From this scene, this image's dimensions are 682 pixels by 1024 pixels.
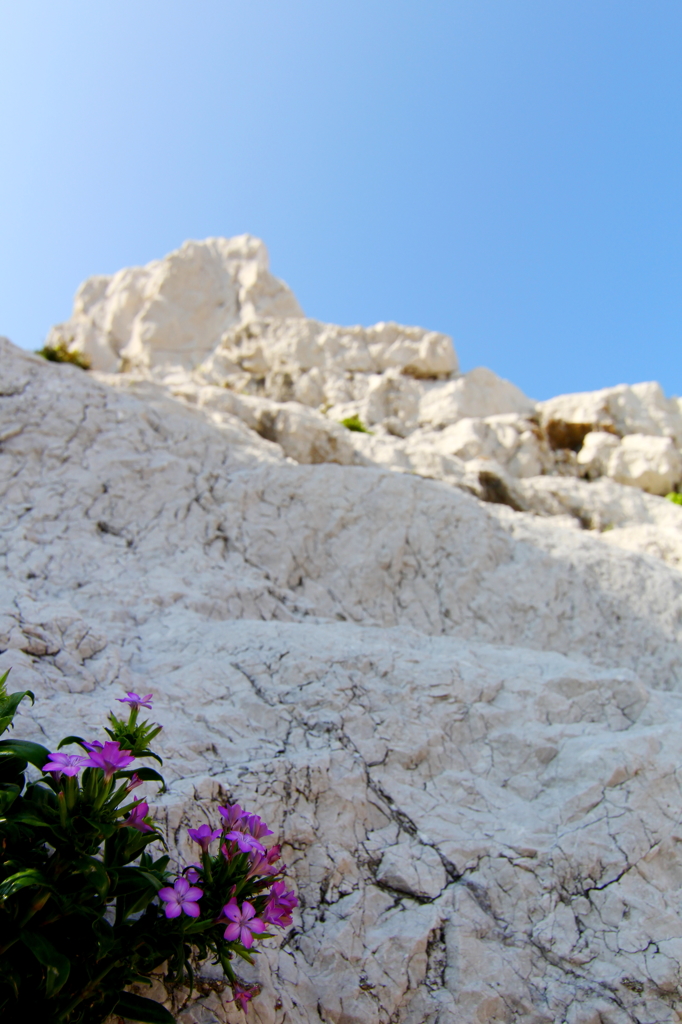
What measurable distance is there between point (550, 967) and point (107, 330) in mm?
31516

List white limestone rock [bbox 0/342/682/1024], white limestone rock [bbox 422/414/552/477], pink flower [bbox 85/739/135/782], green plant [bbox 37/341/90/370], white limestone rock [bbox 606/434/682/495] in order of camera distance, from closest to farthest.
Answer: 1. pink flower [bbox 85/739/135/782]
2. white limestone rock [bbox 0/342/682/1024]
3. green plant [bbox 37/341/90/370]
4. white limestone rock [bbox 606/434/682/495]
5. white limestone rock [bbox 422/414/552/477]

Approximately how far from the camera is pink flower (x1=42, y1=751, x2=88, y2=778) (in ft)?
6.63

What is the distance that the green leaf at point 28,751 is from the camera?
2230 mm

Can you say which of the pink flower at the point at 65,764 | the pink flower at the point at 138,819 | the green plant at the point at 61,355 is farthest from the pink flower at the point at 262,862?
the green plant at the point at 61,355

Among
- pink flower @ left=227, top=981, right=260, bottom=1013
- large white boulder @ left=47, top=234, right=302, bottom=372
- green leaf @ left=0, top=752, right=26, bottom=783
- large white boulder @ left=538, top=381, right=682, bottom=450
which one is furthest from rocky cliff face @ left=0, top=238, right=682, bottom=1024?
large white boulder @ left=47, top=234, right=302, bottom=372

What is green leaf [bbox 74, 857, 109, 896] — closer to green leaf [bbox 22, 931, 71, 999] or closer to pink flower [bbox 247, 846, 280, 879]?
green leaf [bbox 22, 931, 71, 999]

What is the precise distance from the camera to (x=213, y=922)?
2.13m

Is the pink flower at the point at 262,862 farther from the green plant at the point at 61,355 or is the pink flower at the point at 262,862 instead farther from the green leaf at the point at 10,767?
the green plant at the point at 61,355

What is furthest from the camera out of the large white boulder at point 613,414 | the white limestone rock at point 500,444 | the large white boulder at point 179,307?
the large white boulder at point 179,307

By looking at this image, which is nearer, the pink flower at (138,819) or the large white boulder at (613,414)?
the pink flower at (138,819)

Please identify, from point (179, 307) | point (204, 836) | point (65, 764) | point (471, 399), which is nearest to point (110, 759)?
point (65, 764)

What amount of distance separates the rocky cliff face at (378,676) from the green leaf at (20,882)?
1.10 metres

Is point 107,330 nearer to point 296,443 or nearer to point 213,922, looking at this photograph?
point 296,443

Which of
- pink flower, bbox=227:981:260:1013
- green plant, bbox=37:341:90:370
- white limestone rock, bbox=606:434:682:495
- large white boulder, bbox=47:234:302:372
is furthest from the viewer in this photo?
large white boulder, bbox=47:234:302:372
